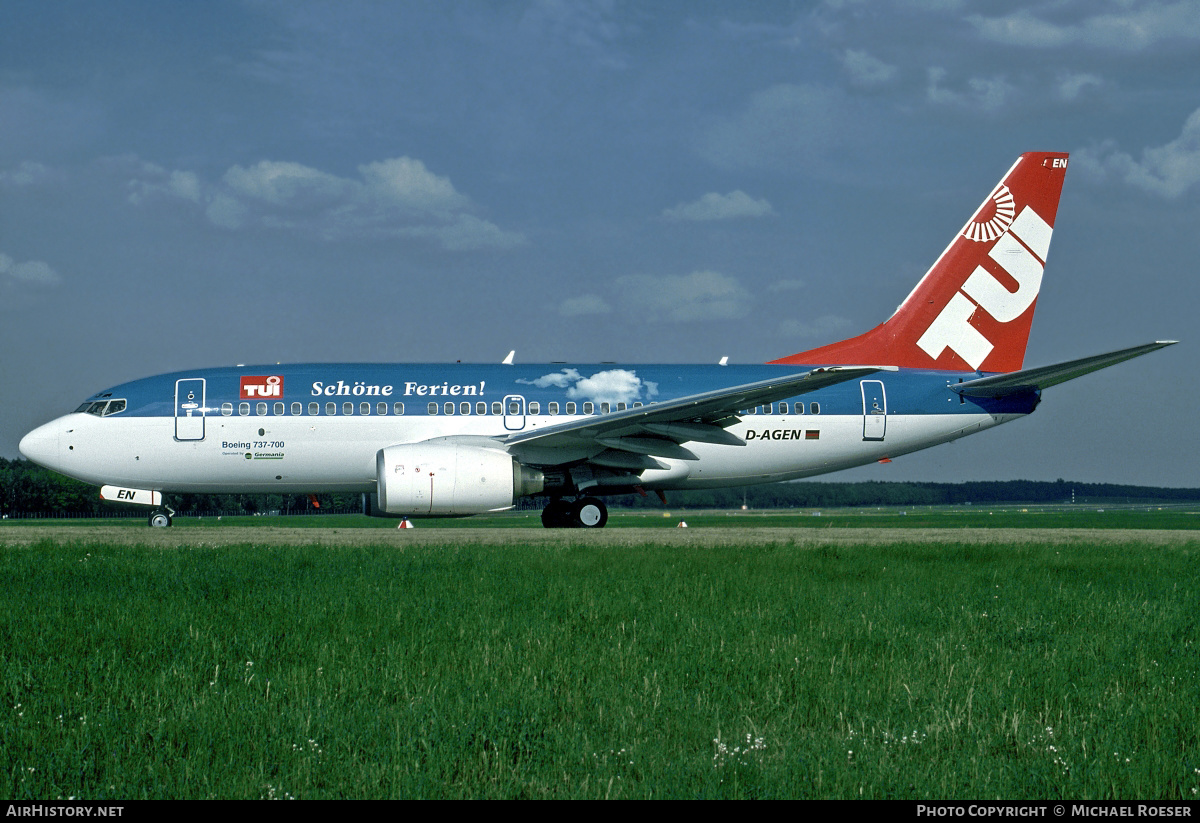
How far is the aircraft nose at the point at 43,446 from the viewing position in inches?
778

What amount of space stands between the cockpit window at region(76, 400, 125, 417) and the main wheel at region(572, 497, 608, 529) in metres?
9.68

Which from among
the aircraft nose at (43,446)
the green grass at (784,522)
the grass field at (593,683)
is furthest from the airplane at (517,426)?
the grass field at (593,683)

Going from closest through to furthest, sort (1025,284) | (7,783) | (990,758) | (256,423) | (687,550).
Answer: (7,783), (990,758), (687,550), (256,423), (1025,284)

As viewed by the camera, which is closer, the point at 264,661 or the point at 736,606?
the point at 264,661

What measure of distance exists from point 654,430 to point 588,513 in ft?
8.26

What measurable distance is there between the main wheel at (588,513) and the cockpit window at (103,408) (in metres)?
9.68

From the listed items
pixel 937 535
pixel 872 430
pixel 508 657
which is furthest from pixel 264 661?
pixel 872 430

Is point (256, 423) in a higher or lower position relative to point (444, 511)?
higher

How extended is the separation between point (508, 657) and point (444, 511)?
11849mm

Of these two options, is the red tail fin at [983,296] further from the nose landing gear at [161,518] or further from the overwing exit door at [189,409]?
the nose landing gear at [161,518]

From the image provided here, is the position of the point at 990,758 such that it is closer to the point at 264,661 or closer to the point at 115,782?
the point at 115,782

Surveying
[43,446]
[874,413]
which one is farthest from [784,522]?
[43,446]

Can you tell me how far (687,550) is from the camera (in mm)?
13117

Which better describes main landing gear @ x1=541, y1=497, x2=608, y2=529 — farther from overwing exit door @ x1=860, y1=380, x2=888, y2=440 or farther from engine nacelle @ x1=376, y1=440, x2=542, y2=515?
overwing exit door @ x1=860, y1=380, x2=888, y2=440
